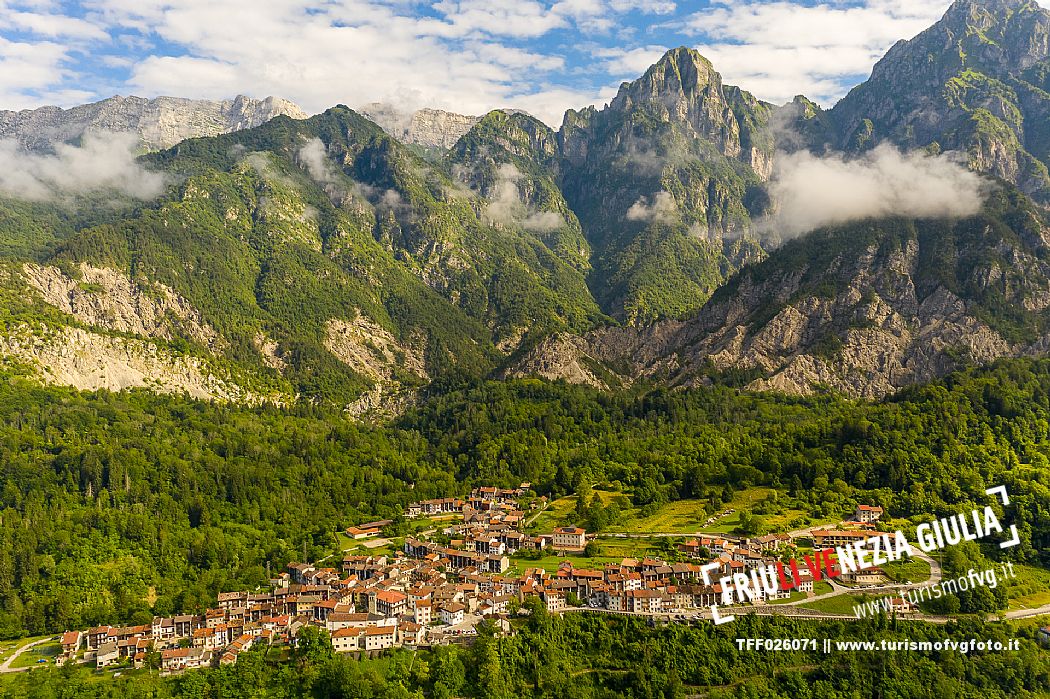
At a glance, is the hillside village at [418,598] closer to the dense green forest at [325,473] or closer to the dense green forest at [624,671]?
the dense green forest at [624,671]

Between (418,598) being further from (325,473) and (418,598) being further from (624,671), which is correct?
(325,473)

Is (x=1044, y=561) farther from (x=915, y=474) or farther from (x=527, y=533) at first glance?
(x=527, y=533)

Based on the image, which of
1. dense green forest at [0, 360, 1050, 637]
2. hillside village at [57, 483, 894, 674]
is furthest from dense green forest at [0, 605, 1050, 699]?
dense green forest at [0, 360, 1050, 637]

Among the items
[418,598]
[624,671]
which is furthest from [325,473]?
[624,671]

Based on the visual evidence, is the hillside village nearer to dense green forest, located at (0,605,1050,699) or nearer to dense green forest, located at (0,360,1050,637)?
dense green forest, located at (0,605,1050,699)

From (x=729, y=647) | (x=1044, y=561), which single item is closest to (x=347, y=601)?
(x=729, y=647)
